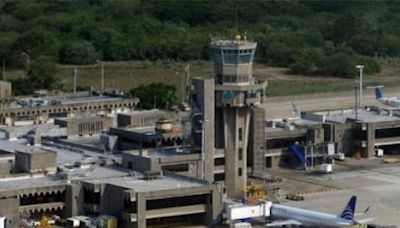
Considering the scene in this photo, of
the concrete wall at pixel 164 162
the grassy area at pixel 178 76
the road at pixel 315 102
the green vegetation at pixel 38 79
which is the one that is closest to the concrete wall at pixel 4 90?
the green vegetation at pixel 38 79

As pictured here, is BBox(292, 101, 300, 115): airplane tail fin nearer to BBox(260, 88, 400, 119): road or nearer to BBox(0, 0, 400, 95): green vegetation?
BBox(260, 88, 400, 119): road

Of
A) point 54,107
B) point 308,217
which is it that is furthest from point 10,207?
point 54,107

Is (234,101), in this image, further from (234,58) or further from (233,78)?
(234,58)

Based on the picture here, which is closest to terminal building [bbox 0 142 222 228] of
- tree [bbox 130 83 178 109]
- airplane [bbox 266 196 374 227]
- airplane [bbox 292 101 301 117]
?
airplane [bbox 266 196 374 227]

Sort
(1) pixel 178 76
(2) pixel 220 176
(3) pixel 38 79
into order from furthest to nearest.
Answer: (1) pixel 178 76 < (3) pixel 38 79 < (2) pixel 220 176

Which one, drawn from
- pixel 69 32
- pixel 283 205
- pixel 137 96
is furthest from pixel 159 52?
pixel 283 205

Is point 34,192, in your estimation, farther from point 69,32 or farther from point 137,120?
point 69,32

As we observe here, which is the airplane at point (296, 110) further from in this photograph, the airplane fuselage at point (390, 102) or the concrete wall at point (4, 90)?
the concrete wall at point (4, 90)

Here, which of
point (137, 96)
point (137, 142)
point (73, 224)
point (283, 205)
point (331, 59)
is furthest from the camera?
point (331, 59)
